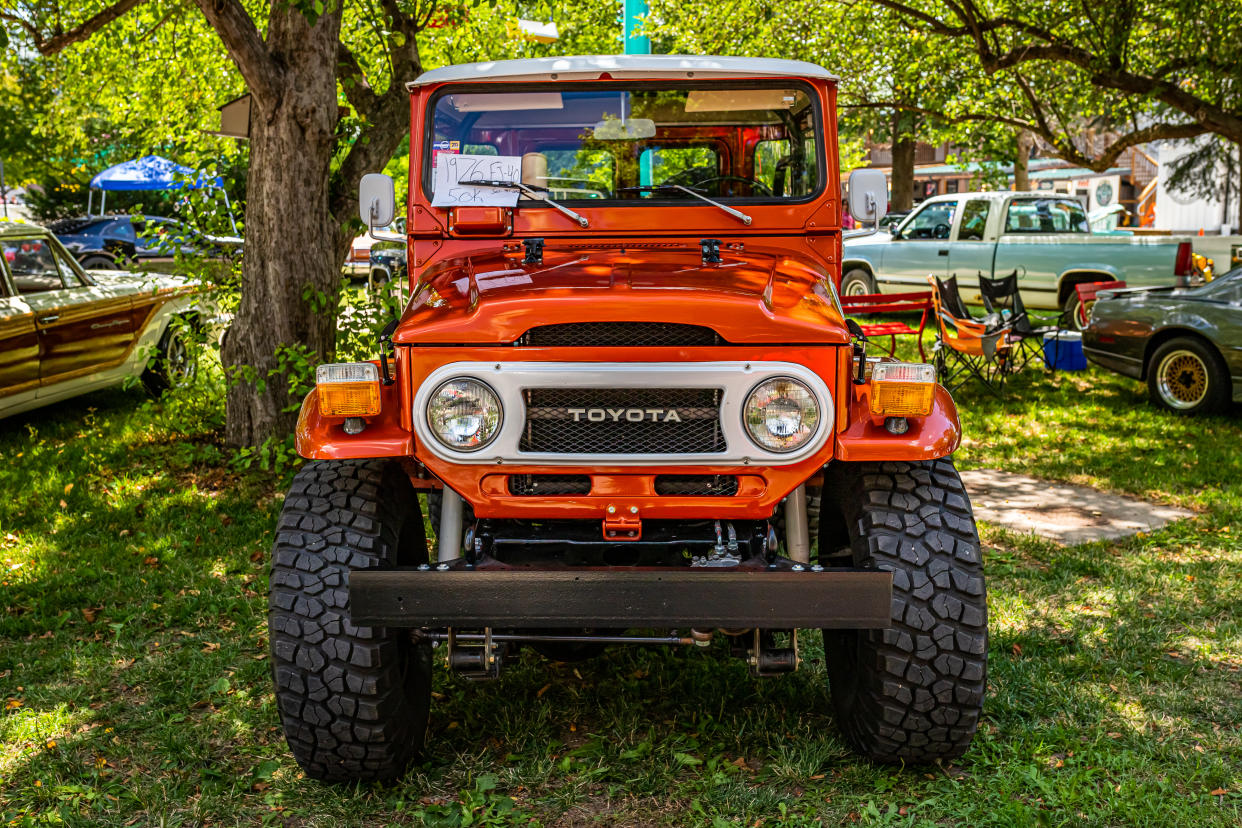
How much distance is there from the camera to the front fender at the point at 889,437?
3197mm

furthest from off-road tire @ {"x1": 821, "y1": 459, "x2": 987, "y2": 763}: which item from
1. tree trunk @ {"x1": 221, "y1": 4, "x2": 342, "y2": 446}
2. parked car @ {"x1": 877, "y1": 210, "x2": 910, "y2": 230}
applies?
parked car @ {"x1": 877, "y1": 210, "x2": 910, "y2": 230}

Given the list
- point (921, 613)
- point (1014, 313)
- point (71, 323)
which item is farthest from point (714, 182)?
point (1014, 313)

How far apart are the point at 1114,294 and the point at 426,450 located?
28.7ft

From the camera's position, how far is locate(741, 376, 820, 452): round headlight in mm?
3168

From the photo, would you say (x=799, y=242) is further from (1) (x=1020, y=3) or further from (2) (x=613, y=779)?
(1) (x=1020, y=3)

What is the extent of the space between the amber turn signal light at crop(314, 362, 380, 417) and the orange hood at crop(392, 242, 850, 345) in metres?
0.17

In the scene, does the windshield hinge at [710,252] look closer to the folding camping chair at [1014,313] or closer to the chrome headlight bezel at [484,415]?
the chrome headlight bezel at [484,415]

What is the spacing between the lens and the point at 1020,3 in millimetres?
12023

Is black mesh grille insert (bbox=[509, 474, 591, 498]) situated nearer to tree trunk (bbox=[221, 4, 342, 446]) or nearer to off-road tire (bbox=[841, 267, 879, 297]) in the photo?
tree trunk (bbox=[221, 4, 342, 446])

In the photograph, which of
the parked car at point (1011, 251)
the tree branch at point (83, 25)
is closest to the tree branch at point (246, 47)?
the tree branch at point (83, 25)

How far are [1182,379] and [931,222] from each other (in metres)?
6.12

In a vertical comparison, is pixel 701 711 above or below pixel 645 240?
below

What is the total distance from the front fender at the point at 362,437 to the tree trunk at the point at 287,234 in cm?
351

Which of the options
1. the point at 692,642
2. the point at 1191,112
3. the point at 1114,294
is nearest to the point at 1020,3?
the point at 1191,112
